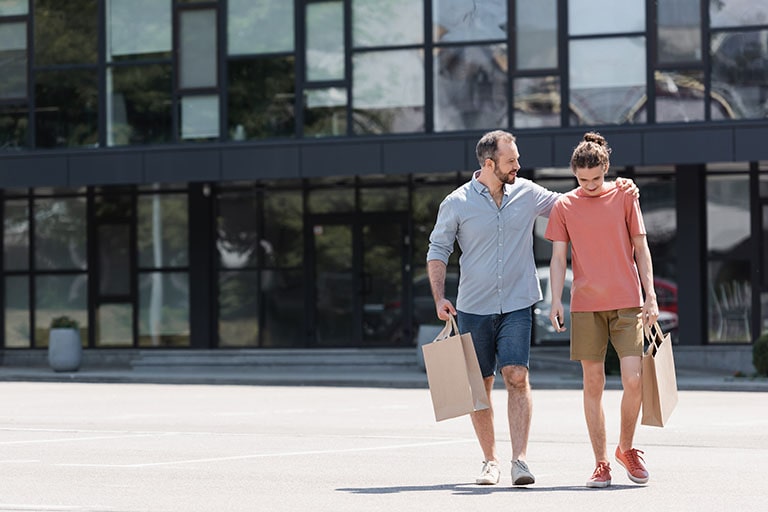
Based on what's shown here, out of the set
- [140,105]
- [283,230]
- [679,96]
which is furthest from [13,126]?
[679,96]

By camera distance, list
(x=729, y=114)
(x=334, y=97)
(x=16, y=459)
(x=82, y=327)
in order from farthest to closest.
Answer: (x=82, y=327), (x=334, y=97), (x=729, y=114), (x=16, y=459)

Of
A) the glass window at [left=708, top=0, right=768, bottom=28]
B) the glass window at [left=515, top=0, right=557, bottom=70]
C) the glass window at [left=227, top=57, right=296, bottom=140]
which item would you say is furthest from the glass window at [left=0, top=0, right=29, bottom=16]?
the glass window at [left=708, top=0, right=768, bottom=28]

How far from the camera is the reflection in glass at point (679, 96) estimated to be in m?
25.7


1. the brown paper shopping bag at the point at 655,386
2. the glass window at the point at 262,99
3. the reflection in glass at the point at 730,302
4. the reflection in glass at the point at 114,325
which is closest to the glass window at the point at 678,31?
the reflection in glass at the point at 730,302

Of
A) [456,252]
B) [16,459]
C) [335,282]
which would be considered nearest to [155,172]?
[335,282]

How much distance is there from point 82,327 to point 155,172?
404 centimetres

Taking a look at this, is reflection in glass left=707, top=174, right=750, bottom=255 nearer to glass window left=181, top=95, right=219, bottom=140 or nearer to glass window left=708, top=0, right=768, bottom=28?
glass window left=708, top=0, right=768, bottom=28

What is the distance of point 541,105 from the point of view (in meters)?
26.4

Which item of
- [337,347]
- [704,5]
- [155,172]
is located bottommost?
[337,347]

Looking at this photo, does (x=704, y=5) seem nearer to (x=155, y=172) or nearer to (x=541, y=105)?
(x=541, y=105)

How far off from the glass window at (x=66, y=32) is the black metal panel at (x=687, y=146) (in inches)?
410

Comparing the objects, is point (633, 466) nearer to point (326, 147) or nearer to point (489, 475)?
point (489, 475)

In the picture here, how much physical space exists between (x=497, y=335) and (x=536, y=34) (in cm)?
1792

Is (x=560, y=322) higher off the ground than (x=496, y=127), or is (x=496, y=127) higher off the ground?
(x=496, y=127)
